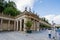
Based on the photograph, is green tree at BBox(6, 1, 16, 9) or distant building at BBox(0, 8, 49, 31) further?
green tree at BBox(6, 1, 16, 9)

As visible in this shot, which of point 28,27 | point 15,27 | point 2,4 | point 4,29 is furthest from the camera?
point 2,4

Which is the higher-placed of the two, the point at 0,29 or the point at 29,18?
the point at 29,18

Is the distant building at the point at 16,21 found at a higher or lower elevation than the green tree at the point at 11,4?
lower

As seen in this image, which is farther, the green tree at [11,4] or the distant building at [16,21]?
the green tree at [11,4]

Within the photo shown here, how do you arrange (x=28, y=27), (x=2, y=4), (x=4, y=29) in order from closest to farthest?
(x=28, y=27) < (x=4, y=29) < (x=2, y=4)

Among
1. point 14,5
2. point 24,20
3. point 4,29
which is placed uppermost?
point 14,5

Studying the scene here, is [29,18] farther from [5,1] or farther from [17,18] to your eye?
[5,1]

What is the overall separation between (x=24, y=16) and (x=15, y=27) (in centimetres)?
459

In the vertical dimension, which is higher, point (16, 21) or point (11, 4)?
point (11, 4)

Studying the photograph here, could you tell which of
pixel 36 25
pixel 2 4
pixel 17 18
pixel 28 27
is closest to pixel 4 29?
pixel 17 18

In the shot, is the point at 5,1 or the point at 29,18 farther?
the point at 5,1

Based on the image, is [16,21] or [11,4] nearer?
[16,21]

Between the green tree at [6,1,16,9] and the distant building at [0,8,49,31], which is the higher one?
the green tree at [6,1,16,9]

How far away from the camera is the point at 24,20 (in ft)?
77.9
